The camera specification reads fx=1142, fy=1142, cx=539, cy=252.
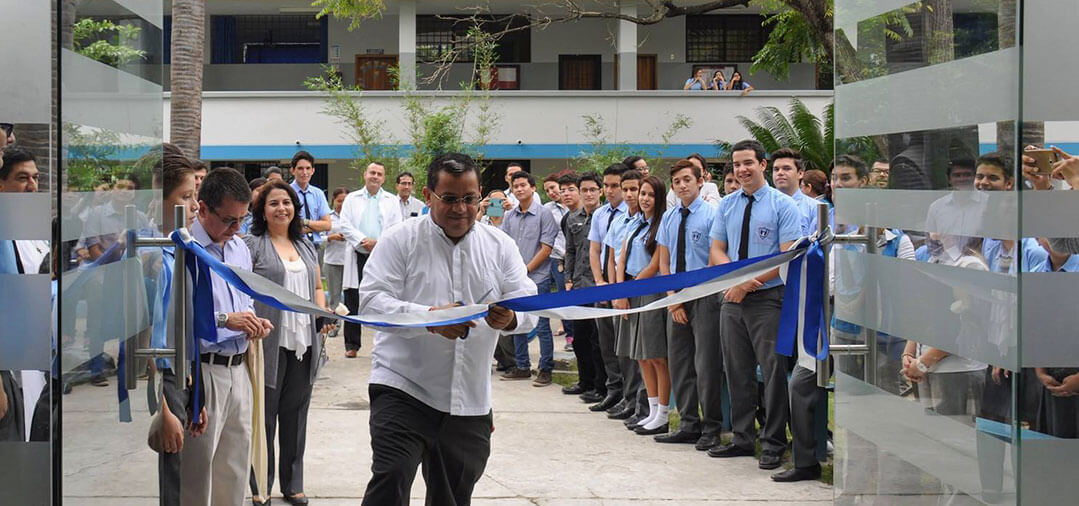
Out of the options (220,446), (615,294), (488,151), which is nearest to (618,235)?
(220,446)

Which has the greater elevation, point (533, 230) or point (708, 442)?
point (533, 230)

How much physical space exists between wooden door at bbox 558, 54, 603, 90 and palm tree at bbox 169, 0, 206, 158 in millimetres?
17987

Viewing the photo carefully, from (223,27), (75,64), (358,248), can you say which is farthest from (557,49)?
(75,64)

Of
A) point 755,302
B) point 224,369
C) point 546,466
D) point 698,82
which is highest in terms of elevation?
point 698,82

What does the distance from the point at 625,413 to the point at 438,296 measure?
16.9 feet

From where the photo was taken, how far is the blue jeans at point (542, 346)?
37.4ft

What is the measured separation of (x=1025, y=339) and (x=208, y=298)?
3.03 m

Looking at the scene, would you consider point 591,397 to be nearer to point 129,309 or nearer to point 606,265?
point 606,265

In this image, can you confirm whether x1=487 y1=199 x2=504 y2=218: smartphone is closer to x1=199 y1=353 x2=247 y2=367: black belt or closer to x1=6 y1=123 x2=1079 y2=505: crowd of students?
x1=6 y1=123 x2=1079 y2=505: crowd of students

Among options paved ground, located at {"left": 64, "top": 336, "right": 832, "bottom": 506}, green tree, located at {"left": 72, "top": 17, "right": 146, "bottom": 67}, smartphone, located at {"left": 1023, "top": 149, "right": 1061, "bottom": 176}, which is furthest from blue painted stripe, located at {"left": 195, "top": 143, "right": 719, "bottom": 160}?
smartphone, located at {"left": 1023, "top": 149, "right": 1061, "bottom": 176}

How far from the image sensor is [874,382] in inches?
169

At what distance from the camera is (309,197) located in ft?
40.1

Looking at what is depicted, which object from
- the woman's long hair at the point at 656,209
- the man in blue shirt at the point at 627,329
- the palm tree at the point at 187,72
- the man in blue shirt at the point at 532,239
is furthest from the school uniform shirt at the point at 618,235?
the palm tree at the point at 187,72

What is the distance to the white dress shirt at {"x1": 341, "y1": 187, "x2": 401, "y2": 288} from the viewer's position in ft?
41.1
